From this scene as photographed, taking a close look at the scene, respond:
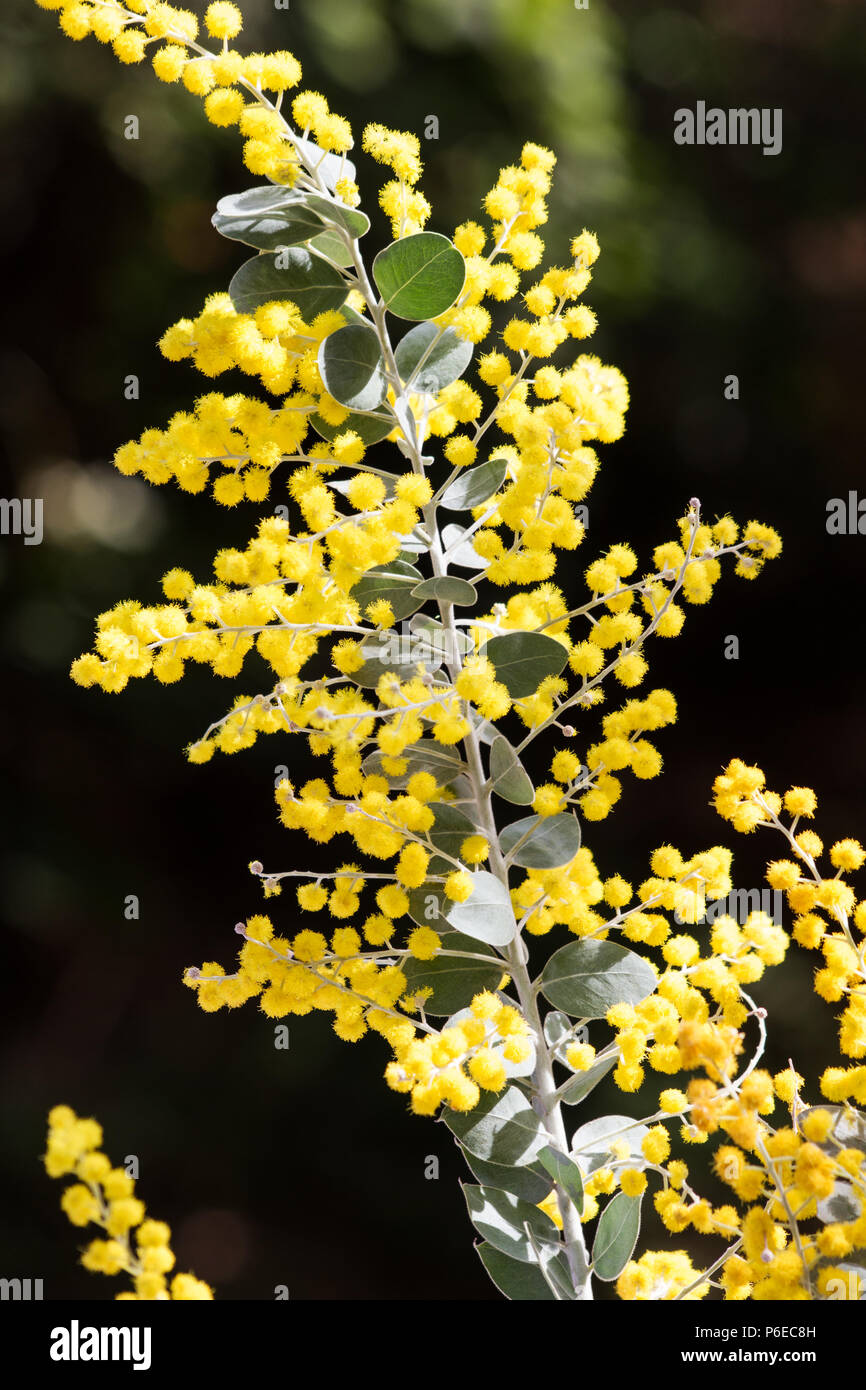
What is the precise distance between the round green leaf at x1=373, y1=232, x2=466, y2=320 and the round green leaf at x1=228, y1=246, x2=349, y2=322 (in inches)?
1.0

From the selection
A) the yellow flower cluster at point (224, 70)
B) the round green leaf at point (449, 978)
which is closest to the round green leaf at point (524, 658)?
the round green leaf at point (449, 978)

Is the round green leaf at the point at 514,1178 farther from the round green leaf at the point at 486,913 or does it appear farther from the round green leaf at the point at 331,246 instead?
the round green leaf at the point at 331,246

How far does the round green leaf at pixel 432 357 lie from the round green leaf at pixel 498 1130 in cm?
37

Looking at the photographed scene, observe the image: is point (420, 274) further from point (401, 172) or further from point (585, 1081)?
point (585, 1081)

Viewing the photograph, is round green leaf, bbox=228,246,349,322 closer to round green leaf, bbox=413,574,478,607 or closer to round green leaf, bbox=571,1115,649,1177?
round green leaf, bbox=413,574,478,607

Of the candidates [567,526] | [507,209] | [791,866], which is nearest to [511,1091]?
[791,866]

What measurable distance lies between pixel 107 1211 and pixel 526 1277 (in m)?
0.26

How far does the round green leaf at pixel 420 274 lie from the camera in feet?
1.86

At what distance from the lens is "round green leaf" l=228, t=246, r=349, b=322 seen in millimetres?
580

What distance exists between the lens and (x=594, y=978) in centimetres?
61

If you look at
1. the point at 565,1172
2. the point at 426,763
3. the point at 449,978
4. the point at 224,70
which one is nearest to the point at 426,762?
the point at 426,763

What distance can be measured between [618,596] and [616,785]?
98 mm

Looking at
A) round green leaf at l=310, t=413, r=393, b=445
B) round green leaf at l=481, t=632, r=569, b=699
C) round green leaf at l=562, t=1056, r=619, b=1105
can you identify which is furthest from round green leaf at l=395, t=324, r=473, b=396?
round green leaf at l=562, t=1056, r=619, b=1105
